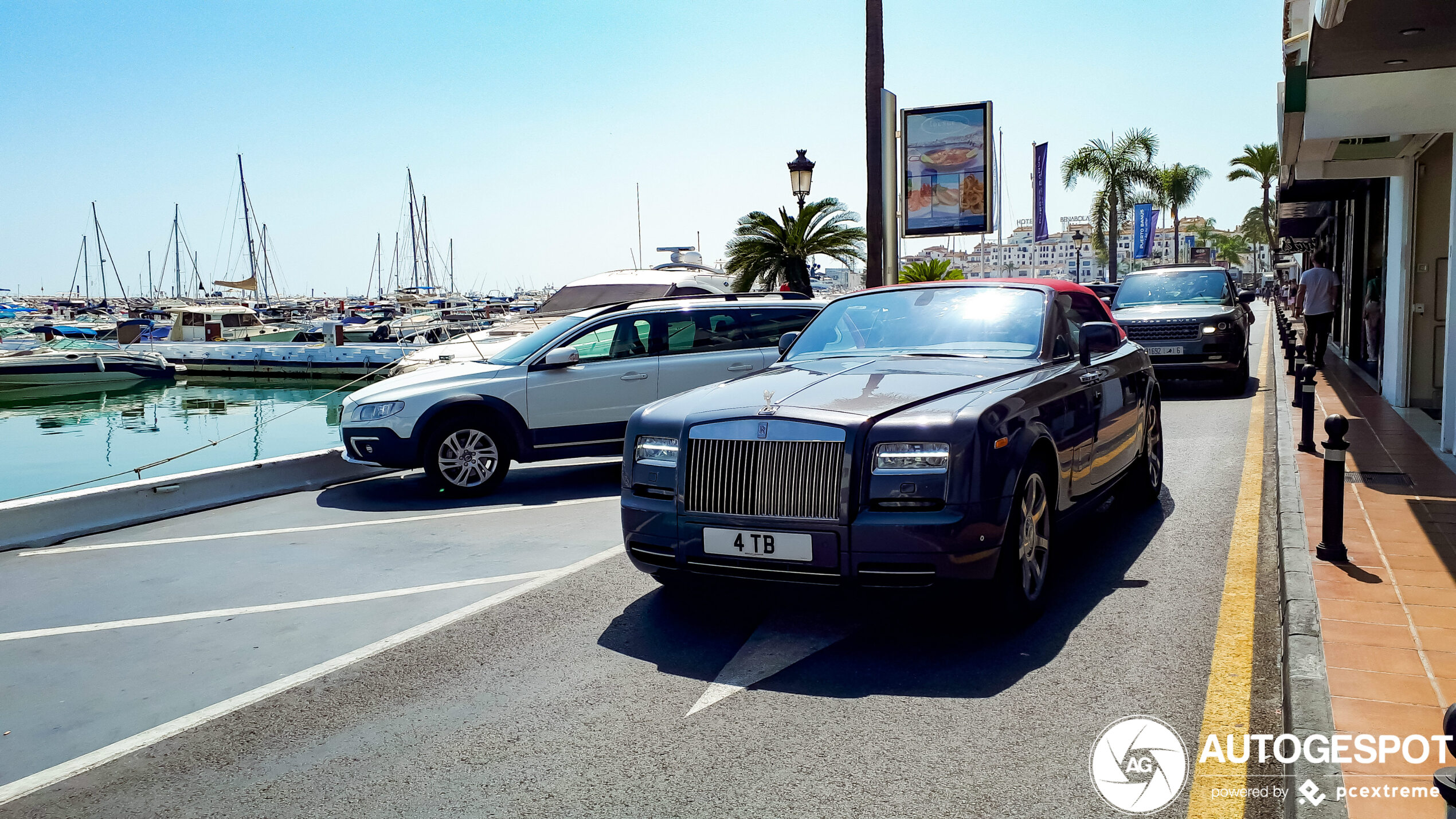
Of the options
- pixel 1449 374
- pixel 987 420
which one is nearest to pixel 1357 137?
pixel 1449 374

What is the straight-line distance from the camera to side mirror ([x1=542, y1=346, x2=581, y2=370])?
9.52 metres

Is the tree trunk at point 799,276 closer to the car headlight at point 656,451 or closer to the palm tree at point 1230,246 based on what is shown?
the car headlight at point 656,451

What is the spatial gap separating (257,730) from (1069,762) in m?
3.04

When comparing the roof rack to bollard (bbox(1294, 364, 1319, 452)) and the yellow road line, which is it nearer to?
bollard (bbox(1294, 364, 1319, 452))

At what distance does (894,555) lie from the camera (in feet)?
14.7

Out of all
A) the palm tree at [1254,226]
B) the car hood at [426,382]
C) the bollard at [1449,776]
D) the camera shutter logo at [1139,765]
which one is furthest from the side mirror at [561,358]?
the palm tree at [1254,226]

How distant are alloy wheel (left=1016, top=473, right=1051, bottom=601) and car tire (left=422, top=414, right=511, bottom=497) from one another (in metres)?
5.59

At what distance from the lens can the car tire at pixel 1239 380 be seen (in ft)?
49.6

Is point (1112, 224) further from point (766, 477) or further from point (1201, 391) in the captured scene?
point (766, 477)

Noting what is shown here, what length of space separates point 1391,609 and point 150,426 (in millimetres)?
29291

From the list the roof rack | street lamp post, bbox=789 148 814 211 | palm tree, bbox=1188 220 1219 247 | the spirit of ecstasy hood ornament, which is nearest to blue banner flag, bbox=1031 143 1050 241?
street lamp post, bbox=789 148 814 211

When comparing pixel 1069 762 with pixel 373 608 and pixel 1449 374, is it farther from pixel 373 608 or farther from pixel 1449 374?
pixel 1449 374

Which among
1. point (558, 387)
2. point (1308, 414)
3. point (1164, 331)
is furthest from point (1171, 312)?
point (558, 387)

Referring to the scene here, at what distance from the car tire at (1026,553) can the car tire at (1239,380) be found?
37.4 ft
